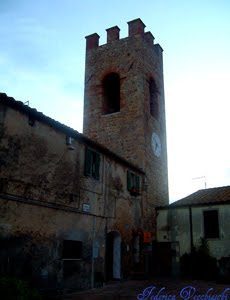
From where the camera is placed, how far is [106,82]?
19531 mm

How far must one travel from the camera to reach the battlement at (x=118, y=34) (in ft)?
61.9

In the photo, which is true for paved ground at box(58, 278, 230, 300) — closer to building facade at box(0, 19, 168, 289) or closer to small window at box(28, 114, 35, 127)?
building facade at box(0, 19, 168, 289)

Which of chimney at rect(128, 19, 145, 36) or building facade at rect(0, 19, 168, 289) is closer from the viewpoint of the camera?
building facade at rect(0, 19, 168, 289)

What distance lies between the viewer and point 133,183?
15.1 meters

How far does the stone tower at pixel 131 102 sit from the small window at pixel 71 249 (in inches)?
231

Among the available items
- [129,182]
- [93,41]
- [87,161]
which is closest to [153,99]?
[93,41]

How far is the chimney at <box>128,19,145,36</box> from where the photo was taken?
18.8 meters

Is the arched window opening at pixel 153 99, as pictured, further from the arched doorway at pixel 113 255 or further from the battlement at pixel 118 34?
the arched doorway at pixel 113 255

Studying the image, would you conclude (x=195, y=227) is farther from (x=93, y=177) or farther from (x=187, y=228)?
(x=93, y=177)

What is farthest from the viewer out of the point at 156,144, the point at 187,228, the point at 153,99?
the point at 153,99

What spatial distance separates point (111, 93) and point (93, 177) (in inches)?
350

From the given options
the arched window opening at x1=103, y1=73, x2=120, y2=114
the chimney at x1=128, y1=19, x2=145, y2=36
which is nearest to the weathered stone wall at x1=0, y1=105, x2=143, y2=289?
the arched window opening at x1=103, y1=73, x2=120, y2=114

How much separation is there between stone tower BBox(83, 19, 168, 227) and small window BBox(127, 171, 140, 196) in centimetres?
79

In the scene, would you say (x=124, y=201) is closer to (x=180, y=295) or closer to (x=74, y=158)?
(x=74, y=158)
